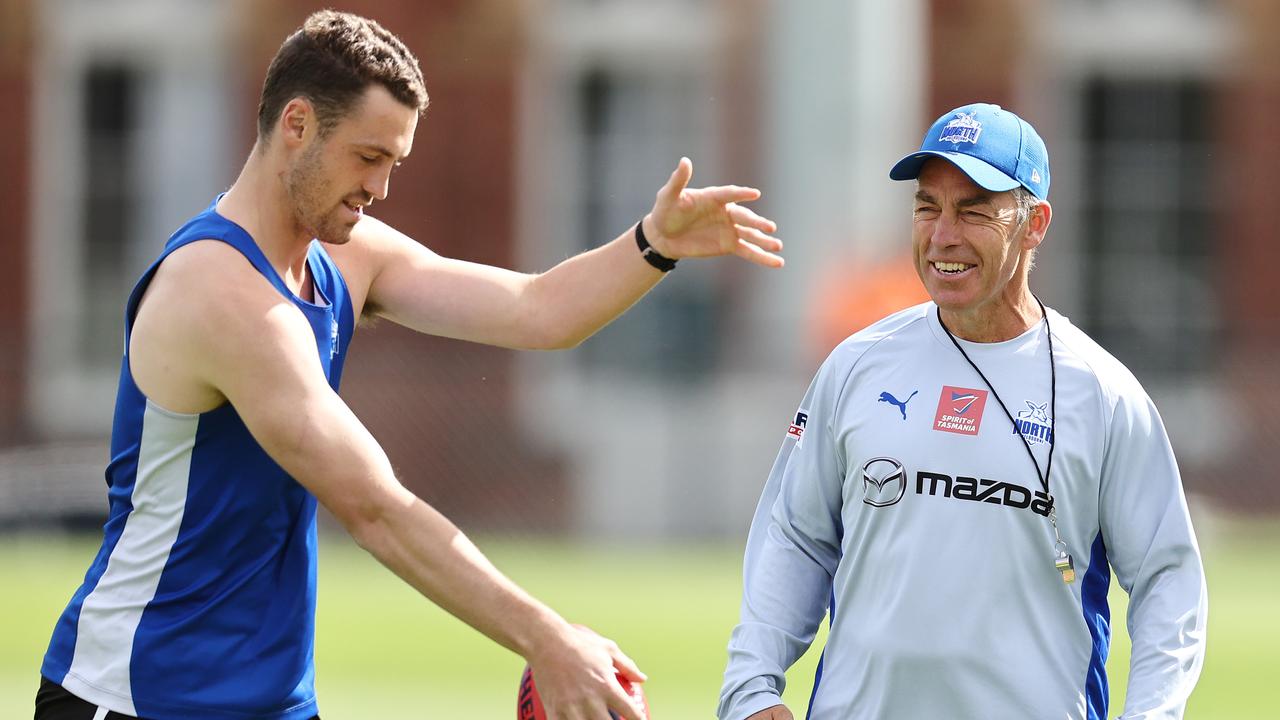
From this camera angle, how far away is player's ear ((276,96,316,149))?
4.70m

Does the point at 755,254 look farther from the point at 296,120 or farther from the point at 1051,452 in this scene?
the point at 296,120

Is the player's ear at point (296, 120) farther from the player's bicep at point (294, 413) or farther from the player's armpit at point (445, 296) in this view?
the player's armpit at point (445, 296)

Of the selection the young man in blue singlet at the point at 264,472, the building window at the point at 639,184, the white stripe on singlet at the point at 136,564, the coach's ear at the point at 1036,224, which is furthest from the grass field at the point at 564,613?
the white stripe on singlet at the point at 136,564

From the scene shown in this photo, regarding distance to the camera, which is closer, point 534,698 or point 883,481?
point 883,481

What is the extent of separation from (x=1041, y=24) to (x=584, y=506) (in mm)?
8117

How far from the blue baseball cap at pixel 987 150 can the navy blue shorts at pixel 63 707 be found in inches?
88.6

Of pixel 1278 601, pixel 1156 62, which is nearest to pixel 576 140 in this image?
pixel 1156 62

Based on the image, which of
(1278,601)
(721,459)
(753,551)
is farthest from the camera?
(721,459)

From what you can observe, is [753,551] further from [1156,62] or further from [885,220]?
[1156,62]

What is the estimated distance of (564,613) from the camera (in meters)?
14.4

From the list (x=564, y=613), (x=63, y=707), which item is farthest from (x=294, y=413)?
(x=564, y=613)

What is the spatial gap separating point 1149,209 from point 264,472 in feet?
67.9

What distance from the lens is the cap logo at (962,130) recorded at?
4.65m

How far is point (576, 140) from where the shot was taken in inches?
937
